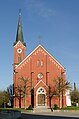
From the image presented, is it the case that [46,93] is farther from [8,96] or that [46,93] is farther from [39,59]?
[8,96]

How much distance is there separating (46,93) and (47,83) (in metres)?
3.02

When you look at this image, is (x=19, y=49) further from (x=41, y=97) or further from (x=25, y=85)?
(x=41, y=97)

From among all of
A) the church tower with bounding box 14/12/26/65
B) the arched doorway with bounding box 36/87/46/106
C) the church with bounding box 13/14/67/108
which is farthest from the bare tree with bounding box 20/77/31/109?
the church tower with bounding box 14/12/26/65

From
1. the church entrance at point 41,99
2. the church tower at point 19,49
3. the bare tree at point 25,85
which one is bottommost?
the church entrance at point 41,99

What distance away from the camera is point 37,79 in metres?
71.3

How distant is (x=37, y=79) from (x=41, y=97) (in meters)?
4.79

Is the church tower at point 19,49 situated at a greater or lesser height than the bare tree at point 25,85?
greater

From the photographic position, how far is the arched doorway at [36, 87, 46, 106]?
2689 inches

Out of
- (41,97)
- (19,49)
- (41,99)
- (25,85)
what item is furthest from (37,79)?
(19,49)

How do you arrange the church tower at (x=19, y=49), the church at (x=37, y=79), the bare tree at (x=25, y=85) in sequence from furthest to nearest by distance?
the church tower at (x=19, y=49), the church at (x=37, y=79), the bare tree at (x=25, y=85)

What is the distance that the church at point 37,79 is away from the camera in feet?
225

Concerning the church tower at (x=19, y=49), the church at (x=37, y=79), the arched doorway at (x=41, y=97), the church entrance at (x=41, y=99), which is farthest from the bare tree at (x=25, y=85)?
the church tower at (x=19, y=49)

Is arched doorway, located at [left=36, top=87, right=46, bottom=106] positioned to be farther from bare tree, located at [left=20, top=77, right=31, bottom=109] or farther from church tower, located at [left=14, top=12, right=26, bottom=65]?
church tower, located at [left=14, top=12, right=26, bottom=65]

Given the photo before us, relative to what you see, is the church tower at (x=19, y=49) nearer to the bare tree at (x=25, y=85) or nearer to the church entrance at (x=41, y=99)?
the bare tree at (x=25, y=85)
